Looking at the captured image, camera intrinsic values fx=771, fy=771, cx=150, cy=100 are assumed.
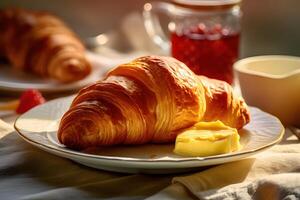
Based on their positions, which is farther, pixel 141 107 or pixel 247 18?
pixel 247 18

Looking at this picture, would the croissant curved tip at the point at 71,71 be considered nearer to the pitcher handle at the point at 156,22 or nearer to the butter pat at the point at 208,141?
the pitcher handle at the point at 156,22

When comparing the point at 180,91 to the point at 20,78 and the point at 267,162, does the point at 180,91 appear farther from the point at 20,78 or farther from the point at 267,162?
the point at 20,78

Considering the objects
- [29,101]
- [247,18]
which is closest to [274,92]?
[29,101]

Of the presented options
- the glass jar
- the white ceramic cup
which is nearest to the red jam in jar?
the glass jar

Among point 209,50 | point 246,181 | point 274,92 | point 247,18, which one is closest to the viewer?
point 246,181

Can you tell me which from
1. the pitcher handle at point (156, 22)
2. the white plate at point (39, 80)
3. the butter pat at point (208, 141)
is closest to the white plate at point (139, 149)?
the butter pat at point (208, 141)

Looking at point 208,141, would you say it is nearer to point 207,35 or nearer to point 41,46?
point 207,35

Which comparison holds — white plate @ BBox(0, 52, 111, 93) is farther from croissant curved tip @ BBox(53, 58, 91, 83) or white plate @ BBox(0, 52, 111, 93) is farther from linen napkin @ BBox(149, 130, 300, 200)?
linen napkin @ BBox(149, 130, 300, 200)
